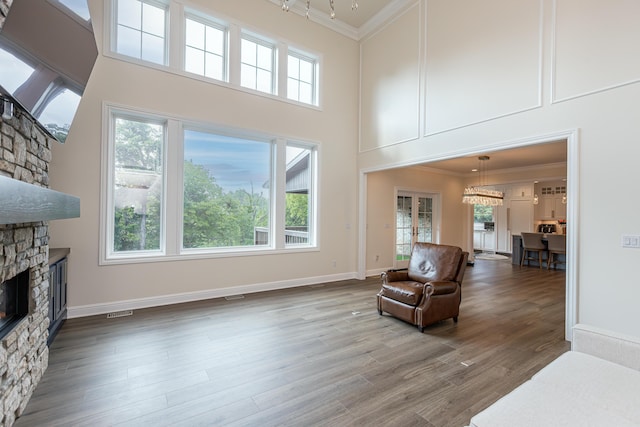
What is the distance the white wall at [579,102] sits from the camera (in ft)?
9.30

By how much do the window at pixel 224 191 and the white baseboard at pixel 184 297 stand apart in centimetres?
74

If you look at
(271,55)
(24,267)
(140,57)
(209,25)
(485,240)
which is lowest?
(485,240)

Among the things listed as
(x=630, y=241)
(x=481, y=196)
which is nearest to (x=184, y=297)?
(x=630, y=241)

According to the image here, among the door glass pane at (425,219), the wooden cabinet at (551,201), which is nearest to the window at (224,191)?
the door glass pane at (425,219)

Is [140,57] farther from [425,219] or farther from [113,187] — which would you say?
[425,219]

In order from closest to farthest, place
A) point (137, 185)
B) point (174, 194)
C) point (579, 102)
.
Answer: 1. point (579, 102)
2. point (137, 185)
3. point (174, 194)

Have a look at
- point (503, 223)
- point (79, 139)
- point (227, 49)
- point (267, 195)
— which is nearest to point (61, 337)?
point (79, 139)

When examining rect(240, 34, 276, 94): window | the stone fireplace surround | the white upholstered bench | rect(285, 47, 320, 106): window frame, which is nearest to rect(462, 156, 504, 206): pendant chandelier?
rect(285, 47, 320, 106): window frame

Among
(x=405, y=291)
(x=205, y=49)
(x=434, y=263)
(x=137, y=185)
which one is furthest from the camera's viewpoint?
(x=205, y=49)

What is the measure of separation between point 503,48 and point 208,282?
5314 millimetres

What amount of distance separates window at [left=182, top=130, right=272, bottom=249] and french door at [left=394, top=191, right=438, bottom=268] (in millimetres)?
3556

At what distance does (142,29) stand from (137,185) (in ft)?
7.33

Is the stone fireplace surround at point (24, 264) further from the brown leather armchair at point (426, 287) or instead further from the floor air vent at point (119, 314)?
the brown leather armchair at point (426, 287)

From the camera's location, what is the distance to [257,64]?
5.11 meters
